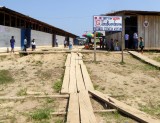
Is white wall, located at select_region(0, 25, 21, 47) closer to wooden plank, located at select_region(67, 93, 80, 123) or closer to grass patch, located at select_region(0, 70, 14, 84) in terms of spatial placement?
grass patch, located at select_region(0, 70, 14, 84)

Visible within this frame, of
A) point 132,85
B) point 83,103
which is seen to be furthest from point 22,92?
point 132,85

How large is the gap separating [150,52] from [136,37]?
155cm

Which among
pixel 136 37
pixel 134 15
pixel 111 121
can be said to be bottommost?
pixel 111 121

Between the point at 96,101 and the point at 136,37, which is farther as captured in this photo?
the point at 136,37

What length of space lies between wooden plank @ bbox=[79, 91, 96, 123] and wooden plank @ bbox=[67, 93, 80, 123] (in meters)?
0.10

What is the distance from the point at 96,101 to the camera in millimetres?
8445

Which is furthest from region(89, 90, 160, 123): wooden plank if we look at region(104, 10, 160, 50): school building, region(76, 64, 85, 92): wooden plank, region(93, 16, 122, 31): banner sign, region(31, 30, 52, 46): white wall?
region(31, 30, 52, 46): white wall

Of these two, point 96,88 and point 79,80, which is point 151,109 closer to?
point 96,88

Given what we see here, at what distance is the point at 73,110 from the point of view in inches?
278

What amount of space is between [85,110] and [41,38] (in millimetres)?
34912

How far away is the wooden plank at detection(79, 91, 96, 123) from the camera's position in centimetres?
638

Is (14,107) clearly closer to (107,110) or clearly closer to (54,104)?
(54,104)

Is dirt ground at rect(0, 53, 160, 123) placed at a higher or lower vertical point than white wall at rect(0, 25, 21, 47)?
lower

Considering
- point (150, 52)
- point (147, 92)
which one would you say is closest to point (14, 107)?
point (147, 92)
